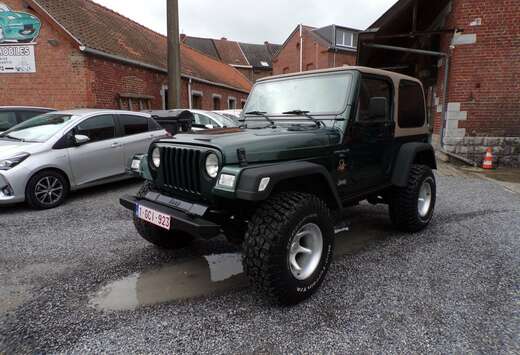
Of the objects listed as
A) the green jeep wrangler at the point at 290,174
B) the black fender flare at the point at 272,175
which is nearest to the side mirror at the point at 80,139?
the green jeep wrangler at the point at 290,174

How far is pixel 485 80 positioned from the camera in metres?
9.02

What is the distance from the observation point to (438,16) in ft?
35.3

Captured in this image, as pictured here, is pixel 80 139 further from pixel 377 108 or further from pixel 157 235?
pixel 377 108

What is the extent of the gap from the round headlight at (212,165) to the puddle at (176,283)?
103cm

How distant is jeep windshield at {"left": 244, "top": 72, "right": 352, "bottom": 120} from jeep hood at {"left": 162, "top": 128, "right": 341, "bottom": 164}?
1.04 ft

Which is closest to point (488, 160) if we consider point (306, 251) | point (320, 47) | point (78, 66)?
point (306, 251)

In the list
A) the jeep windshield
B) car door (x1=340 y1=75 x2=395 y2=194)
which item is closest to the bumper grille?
the jeep windshield

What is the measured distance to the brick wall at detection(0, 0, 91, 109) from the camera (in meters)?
11.1

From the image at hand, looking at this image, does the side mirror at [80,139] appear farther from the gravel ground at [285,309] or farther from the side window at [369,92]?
the side window at [369,92]

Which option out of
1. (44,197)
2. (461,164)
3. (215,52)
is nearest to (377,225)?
(44,197)

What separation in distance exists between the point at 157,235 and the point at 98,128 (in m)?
3.56

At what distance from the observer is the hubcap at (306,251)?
2.68 metres

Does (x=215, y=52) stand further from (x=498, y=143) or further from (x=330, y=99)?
(x=330, y=99)

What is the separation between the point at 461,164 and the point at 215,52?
37.8 metres
